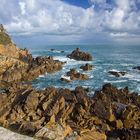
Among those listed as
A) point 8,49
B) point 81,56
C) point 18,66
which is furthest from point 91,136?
point 81,56

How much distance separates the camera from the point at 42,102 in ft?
158

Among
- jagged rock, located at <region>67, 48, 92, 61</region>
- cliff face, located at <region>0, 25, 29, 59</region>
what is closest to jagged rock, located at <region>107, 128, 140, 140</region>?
cliff face, located at <region>0, 25, 29, 59</region>

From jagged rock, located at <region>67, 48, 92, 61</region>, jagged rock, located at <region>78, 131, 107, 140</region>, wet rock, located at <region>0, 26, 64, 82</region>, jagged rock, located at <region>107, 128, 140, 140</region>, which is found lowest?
Result: jagged rock, located at <region>67, 48, 92, 61</region>

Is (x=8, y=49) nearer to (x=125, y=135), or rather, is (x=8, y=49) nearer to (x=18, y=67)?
(x=18, y=67)

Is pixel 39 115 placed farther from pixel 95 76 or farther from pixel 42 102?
pixel 95 76

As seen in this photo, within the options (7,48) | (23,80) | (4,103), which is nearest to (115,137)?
(4,103)

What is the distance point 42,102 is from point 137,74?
176 ft

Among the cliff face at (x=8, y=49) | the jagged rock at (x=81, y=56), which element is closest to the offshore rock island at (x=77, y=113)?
the cliff face at (x=8, y=49)

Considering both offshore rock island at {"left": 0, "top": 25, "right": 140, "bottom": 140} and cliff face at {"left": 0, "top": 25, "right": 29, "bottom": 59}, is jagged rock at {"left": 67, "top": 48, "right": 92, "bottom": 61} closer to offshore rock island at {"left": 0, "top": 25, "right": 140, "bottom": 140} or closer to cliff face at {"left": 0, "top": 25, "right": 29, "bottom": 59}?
cliff face at {"left": 0, "top": 25, "right": 29, "bottom": 59}

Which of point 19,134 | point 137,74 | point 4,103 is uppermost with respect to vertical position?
point 19,134

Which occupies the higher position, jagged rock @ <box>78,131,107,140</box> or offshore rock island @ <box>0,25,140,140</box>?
jagged rock @ <box>78,131,107,140</box>

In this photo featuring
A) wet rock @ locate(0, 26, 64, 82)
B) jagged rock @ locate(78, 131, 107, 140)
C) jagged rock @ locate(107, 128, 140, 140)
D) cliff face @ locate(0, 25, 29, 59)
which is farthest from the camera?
cliff face @ locate(0, 25, 29, 59)

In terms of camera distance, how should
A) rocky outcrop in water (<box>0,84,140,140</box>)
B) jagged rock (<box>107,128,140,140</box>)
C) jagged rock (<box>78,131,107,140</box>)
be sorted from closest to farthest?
1. jagged rock (<box>78,131,107,140</box>)
2. jagged rock (<box>107,128,140,140</box>)
3. rocky outcrop in water (<box>0,84,140,140</box>)

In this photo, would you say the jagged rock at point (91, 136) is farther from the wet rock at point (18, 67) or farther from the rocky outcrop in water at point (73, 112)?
the wet rock at point (18, 67)
